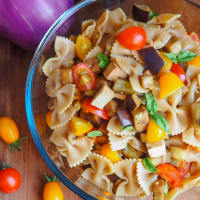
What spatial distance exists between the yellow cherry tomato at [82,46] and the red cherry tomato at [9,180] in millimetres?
1174

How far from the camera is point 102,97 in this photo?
2250 mm

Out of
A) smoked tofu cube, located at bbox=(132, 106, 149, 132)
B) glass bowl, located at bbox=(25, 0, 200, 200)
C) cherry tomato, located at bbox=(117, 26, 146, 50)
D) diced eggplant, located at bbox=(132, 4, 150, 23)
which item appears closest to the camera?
smoked tofu cube, located at bbox=(132, 106, 149, 132)

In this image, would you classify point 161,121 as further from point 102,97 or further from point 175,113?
point 102,97

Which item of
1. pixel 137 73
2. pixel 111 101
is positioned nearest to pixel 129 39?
pixel 137 73

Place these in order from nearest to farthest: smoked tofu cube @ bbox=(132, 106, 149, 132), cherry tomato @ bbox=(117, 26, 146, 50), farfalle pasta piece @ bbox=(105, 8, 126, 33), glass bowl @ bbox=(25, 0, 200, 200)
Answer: smoked tofu cube @ bbox=(132, 106, 149, 132)
cherry tomato @ bbox=(117, 26, 146, 50)
glass bowl @ bbox=(25, 0, 200, 200)
farfalle pasta piece @ bbox=(105, 8, 126, 33)

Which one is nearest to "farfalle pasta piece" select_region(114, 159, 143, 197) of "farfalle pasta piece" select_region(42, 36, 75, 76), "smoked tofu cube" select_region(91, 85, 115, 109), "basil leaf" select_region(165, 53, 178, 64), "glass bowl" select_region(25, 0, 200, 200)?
"glass bowl" select_region(25, 0, 200, 200)

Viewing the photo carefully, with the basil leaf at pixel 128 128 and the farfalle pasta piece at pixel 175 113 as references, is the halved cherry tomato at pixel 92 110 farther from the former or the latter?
the farfalle pasta piece at pixel 175 113

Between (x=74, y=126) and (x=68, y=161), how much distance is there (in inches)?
12.7

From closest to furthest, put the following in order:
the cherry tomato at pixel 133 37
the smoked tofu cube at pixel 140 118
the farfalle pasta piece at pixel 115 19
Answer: the smoked tofu cube at pixel 140 118 < the cherry tomato at pixel 133 37 < the farfalle pasta piece at pixel 115 19

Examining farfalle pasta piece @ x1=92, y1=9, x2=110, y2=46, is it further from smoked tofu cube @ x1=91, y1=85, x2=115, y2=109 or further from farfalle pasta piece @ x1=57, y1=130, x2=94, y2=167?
farfalle pasta piece @ x1=57, y1=130, x2=94, y2=167

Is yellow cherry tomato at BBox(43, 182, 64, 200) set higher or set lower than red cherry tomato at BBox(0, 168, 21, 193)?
lower

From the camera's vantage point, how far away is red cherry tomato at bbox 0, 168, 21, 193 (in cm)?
263

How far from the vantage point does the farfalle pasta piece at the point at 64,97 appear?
2.42 m

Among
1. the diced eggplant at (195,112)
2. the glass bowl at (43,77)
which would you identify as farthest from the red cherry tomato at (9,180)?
the diced eggplant at (195,112)
